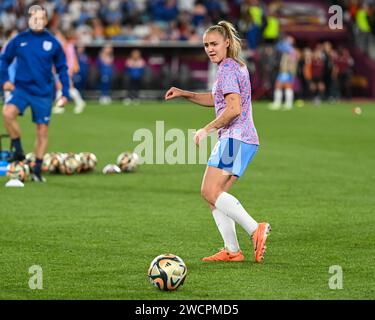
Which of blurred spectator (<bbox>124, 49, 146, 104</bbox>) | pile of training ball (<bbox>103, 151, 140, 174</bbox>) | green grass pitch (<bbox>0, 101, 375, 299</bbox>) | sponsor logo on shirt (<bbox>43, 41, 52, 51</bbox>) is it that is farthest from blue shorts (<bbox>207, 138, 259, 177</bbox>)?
blurred spectator (<bbox>124, 49, 146, 104</bbox>)

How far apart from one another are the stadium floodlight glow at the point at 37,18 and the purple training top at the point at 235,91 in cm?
617

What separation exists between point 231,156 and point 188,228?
2.47 meters

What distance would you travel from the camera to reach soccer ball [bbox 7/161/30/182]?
16.6 metres

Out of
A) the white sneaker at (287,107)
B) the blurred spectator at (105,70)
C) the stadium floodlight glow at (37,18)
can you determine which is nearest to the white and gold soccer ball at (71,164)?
the stadium floodlight glow at (37,18)

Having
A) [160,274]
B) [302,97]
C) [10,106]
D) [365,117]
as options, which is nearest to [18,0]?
[302,97]

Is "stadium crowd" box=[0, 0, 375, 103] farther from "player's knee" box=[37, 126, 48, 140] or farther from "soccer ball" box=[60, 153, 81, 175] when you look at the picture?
"player's knee" box=[37, 126, 48, 140]

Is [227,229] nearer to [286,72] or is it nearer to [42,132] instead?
[42,132]

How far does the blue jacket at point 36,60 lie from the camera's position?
16328mm

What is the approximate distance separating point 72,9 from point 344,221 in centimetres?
3288

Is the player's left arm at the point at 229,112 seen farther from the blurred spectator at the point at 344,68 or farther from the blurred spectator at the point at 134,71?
the blurred spectator at the point at 344,68

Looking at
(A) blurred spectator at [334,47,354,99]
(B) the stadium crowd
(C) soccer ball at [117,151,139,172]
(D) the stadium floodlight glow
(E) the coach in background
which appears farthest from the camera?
(A) blurred spectator at [334,47,354,99]

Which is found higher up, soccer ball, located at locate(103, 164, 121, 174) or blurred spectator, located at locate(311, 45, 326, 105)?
blurred spectator, located at locate(311, 45, 326, 105)

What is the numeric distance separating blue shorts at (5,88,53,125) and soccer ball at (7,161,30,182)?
0.73 m
